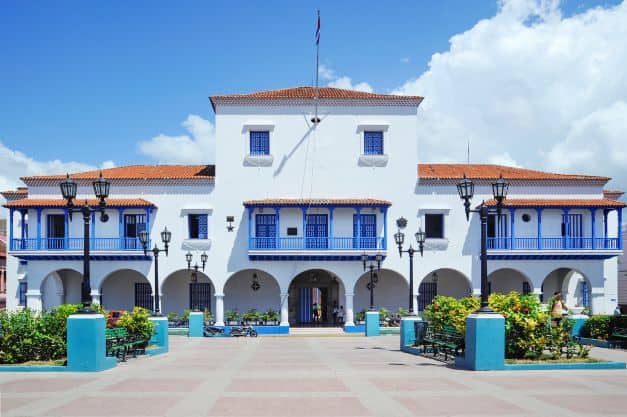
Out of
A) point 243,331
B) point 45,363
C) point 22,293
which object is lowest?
point 243,331

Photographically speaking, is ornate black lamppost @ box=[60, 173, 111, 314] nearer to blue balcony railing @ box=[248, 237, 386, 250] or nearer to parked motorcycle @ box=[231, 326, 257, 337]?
parked motorcycle @ box=[231, 326, 257, 337]

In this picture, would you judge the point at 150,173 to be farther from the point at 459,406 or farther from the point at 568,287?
the point at 459,406

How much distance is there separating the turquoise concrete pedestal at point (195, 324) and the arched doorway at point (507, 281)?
16.1 metres

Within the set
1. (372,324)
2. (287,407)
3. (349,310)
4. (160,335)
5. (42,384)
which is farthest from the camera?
(349,310)

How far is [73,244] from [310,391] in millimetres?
25646

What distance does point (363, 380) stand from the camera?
13.8 meters

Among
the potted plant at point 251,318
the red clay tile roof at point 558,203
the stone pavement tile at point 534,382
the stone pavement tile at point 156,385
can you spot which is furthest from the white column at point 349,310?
the stone pavement tile at point 156,385

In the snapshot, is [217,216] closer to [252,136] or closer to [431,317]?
[252,136]

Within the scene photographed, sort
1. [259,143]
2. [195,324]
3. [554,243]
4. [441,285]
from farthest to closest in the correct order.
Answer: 1. [441,285]
2. [259,143]
3. [554,243]
4. [195,324]

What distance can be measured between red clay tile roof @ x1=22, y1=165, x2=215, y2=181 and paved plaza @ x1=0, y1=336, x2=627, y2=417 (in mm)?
19030

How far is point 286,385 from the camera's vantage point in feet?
42.6

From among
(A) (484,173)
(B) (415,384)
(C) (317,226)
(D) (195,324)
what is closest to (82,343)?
(B) (415,384)

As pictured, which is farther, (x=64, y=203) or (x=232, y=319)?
(x=232, y=319)

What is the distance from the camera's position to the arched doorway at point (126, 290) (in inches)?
1452
